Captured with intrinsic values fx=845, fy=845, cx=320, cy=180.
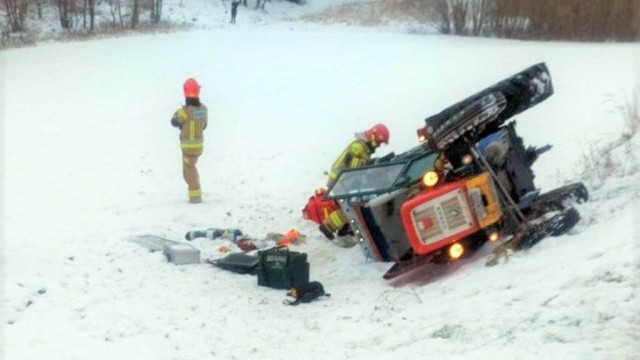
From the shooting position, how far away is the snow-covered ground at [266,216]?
6.59 meters

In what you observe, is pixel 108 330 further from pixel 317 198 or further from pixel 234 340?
pixel 317 198

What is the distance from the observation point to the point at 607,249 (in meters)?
6.89

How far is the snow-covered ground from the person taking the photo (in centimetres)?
659

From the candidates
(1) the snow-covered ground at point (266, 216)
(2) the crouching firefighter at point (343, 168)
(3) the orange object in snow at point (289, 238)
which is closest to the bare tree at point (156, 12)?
(1) the snow-covered ground at point (266, 216)

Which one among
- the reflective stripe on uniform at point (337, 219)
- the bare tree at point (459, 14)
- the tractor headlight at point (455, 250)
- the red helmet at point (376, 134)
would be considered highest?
the red helmet at point (376, 134)

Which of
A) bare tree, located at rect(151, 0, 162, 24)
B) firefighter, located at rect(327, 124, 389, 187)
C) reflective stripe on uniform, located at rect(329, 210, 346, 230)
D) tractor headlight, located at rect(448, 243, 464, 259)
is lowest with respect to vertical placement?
bare tree, located at rect(151, 0, 162, 24)

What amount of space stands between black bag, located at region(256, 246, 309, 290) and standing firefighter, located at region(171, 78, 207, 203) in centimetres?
464

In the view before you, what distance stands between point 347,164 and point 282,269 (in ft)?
8.19

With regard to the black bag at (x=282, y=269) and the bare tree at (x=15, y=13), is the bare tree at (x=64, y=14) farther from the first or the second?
the black bag at (x=282, y=269)

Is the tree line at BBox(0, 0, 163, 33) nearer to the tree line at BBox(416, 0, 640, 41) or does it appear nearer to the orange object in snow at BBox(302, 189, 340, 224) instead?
the tree line at BBox(416, 0, 640, 41)

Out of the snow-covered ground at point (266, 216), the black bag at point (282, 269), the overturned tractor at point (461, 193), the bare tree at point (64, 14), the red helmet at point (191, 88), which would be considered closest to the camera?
the snow-covered ground at point (266, 216)

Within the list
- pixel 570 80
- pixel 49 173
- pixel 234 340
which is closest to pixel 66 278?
pixel 234 340

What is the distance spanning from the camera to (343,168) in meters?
10.9

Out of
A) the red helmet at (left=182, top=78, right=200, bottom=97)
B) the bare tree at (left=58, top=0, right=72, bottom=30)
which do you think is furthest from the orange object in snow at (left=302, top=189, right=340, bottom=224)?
the bare tree at (left=58, top=0, right=72, bottom=30)
